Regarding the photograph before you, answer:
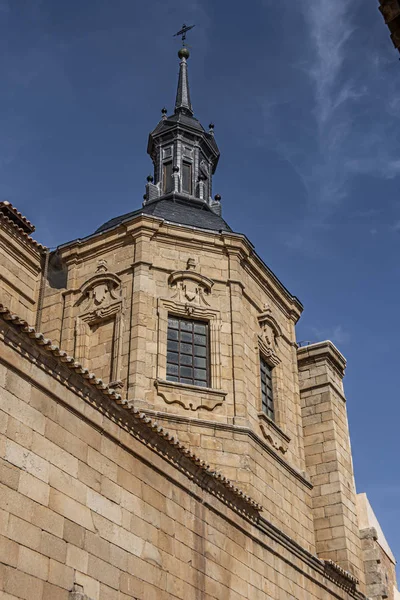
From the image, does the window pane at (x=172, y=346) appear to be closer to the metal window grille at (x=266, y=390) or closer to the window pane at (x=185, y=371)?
the window pane at (x=185, y=371)

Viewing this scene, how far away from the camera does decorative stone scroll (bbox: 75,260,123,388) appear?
20.0 meters

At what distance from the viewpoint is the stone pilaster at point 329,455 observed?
21438 millimetres

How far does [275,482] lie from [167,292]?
16.3ft

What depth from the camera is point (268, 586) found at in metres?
16.5

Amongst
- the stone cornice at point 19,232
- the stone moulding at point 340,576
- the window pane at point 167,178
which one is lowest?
the stone moulding at point 340,576

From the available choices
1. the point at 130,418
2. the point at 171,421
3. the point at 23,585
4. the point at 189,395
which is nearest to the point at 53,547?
the point at 23,585

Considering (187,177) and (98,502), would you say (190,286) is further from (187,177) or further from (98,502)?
(98,502)

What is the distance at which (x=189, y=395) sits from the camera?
19219mm

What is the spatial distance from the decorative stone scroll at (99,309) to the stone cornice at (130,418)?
474cm

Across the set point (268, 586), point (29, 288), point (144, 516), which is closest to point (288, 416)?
point (268, 586)

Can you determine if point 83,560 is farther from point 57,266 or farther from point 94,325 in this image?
point 57,266

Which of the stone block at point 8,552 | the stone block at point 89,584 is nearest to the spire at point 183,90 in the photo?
the stone block at point 89,584

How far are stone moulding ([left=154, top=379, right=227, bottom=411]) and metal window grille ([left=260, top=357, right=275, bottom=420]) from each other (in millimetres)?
1694

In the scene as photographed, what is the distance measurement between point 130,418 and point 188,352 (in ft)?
20.5
